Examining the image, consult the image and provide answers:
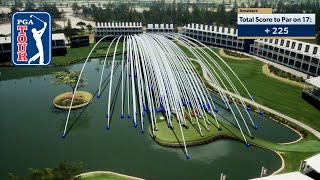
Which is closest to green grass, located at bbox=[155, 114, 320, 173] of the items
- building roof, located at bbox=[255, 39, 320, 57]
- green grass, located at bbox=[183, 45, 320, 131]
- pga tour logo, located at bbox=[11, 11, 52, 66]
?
green grass, located at bbox=[183, 45, 320, 131]

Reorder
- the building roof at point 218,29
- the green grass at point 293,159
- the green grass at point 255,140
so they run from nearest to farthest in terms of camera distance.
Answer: the green grass at point 293,159 < the green grass at point 255,140 < the building roof at point 218,29

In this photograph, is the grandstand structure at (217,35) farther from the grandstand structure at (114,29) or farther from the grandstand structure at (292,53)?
the grandstand structure at (114,29)

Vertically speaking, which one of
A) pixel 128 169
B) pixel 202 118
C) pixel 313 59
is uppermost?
pixel 313 59

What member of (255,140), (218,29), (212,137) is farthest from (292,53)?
(212,137)

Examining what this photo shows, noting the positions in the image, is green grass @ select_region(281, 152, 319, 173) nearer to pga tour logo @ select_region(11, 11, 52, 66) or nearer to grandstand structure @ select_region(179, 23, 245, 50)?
pga tour logo @ select_region(11, 11, 52, 66)

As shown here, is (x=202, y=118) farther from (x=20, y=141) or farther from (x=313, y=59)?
(x=313, y=59)

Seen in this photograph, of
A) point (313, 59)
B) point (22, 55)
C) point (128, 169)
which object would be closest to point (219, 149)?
point (128, 169)

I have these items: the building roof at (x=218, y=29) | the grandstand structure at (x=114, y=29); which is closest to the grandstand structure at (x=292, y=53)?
the building roof at (x=218, y=29)
